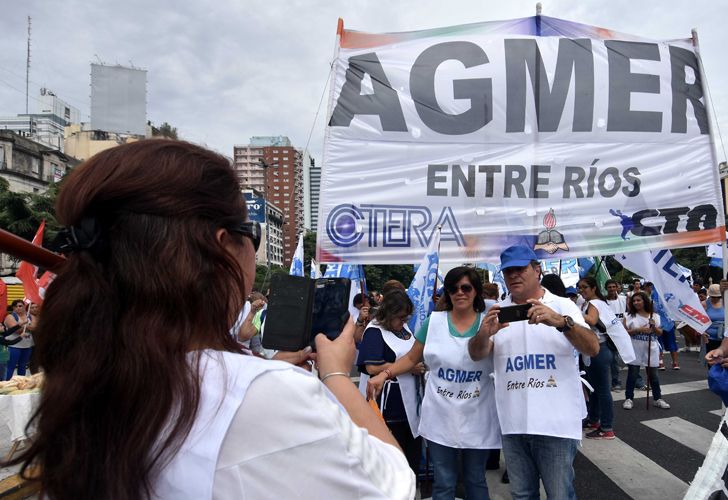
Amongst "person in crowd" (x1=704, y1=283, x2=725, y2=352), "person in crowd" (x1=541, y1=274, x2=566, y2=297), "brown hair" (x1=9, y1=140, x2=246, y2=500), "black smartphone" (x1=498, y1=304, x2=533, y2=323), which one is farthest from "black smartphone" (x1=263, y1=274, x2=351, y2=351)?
"person in crowd" (x1=704, y1=283, x2=725, y2=352)

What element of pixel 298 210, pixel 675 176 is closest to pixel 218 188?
pixel 675 176

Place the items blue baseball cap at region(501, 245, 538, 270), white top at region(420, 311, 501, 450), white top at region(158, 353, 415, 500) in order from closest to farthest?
white top at region(158, 353, 415, 500)
blue baseball cap at region(501, 245, 538, 270)
white top at region(420, 311, 501, 450)

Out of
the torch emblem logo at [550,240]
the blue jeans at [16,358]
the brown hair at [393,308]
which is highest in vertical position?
the torch emblem logo at [550,240]

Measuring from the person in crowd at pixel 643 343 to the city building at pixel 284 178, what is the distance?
103 metres

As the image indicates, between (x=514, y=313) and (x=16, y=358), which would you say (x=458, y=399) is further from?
(x=16, y=358)

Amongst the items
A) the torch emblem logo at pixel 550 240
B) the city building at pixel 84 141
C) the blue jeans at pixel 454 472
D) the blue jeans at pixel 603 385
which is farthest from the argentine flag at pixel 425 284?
the city building at pixel 84 141

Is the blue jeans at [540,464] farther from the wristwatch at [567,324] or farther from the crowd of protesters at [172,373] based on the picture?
the crowd of protesters at [172,373]

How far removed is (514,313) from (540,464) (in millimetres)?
927

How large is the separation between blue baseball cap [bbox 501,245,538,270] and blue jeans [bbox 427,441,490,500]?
127cm

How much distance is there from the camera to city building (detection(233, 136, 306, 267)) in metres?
113

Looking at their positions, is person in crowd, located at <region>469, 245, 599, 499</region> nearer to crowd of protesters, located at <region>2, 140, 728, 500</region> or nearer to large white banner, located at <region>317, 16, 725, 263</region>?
large white banner, located at <region>317, 16, 725, 263</region>

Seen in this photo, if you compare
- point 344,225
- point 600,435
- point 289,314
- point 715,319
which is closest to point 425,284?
point 344,225

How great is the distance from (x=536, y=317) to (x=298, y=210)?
4987 inches

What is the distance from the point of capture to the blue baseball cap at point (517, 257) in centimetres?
299
